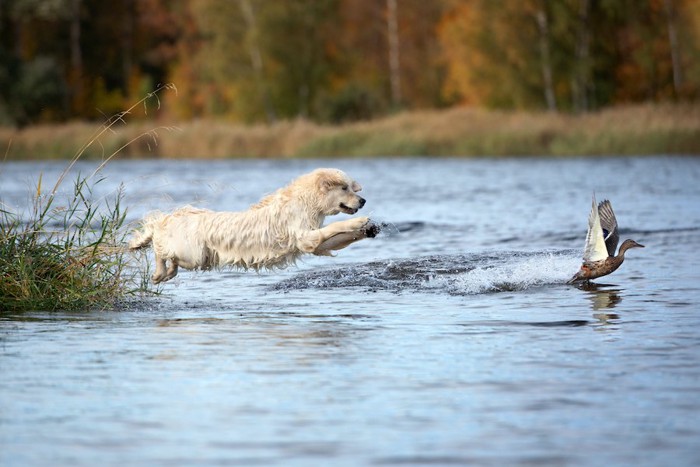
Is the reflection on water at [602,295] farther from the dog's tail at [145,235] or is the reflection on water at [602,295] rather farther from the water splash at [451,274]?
the dog's tail at [145,235]

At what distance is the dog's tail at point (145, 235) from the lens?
12.3 m

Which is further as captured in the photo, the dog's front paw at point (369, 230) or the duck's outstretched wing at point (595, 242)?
the duck's outstretched wing at point (595, 242)

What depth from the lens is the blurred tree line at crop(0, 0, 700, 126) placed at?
54.8 meters

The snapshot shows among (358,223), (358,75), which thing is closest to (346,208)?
(358,223)

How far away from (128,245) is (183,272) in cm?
321

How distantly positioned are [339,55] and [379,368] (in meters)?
55.6

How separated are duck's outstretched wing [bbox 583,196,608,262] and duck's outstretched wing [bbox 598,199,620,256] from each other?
0.06 meters

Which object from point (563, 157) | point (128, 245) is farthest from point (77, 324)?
point (563, 157)

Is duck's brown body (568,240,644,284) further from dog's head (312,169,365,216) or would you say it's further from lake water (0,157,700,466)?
dog's head (312,169,365,216)

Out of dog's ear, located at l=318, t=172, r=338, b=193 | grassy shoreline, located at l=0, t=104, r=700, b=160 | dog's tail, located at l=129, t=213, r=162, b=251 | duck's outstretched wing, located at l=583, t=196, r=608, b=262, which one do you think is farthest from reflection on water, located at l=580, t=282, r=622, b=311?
grassy shoreline, located at l=0, t=104, r=700, b=160

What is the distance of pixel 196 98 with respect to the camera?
69.0 meters

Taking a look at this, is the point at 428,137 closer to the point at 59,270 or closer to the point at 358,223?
the point at 59,270

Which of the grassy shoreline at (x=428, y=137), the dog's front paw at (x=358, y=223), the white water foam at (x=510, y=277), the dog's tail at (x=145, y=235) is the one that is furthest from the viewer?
the grassy shoreline at (x=428, y=137)

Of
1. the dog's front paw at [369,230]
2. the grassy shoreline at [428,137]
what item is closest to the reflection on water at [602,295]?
the dog's front paw at [369,230]
